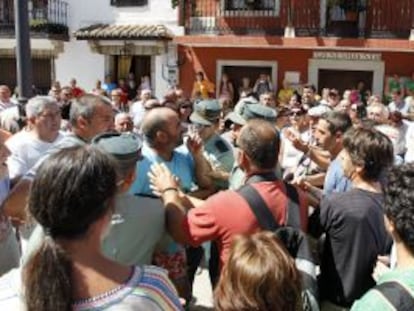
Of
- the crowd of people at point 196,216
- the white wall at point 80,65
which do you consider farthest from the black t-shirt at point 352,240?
the white wall at point 80,65

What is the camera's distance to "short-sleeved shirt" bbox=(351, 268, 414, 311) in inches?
71.2

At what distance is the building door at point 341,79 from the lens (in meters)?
14.5

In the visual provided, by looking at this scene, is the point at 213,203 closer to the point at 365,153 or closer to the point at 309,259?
the point at 309,259

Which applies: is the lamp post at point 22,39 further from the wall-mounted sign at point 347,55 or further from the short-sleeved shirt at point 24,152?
the wall-mounted sign at point 347,55

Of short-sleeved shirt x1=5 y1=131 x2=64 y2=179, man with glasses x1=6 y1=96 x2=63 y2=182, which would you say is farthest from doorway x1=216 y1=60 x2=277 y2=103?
short-sleeved shirt x1=5 y1=131 x2=64 y2=179

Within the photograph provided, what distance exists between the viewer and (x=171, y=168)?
356cm

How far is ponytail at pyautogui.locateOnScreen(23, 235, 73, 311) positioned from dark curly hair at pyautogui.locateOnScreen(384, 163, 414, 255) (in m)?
1.10

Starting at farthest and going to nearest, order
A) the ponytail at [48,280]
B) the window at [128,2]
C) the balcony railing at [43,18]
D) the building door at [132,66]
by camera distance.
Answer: the building door at [132,66] → the balcony railing at [43,18] → the window at [128,2] → the ponytail at [48,280]

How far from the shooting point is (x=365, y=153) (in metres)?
2.84

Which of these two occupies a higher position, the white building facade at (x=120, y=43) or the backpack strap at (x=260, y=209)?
the white building facade at (x=120, y=43)

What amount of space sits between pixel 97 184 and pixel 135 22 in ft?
50.2

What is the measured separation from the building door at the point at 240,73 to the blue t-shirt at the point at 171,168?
11.8 meters

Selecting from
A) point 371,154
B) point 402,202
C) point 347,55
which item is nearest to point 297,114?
point 371,154

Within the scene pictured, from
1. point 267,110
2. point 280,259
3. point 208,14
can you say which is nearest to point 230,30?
point 208,14
